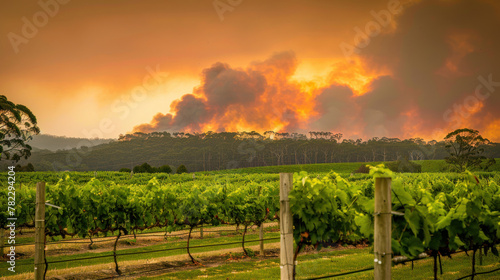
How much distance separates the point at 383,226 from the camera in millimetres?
4098

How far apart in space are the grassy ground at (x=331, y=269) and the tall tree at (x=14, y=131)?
156 feet

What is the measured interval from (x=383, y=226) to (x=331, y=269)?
688 centimetres

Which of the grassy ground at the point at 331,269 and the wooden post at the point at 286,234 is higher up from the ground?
the wooden post at the point at 286,234

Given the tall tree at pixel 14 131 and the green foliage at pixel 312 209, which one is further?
the tall tree at pixel 14 131

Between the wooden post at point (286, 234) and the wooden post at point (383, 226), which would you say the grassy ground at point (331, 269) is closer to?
the wooden post at point (286, 234)

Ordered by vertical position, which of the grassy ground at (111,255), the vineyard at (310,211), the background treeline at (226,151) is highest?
the background treeline at (226,151)

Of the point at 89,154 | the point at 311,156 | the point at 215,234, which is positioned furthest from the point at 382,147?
the point at 215,234

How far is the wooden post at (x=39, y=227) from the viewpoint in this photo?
5668 millimetres

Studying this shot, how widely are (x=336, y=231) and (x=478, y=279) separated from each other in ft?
16.1

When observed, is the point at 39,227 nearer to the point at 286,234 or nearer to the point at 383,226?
the point at 286,234

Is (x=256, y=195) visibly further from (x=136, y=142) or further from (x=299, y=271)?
(x=136, y=142)

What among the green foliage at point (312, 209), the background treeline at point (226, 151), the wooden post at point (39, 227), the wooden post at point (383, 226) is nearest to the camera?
the wooden post at point (383, 226)

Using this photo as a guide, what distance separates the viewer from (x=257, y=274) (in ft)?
32.6

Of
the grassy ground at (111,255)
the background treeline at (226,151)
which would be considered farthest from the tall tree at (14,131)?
the background treeline at (226,151)
